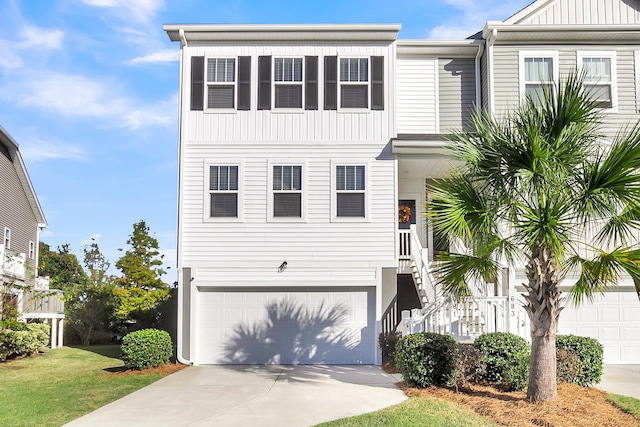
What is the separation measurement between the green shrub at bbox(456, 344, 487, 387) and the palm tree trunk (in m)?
1.10

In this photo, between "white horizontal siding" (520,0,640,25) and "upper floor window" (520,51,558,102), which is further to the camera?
"white horizontal siding" (520,0,640,25)

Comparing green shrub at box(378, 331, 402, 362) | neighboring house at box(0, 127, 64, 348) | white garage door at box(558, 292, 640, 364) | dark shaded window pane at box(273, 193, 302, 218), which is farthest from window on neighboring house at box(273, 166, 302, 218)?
neighboring house at box(0, 127, 64, 348)

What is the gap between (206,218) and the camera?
1700cm

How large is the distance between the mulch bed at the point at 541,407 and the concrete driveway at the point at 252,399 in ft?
3.32

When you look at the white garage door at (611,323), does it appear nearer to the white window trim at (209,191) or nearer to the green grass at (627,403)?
the green grass at (627,403)

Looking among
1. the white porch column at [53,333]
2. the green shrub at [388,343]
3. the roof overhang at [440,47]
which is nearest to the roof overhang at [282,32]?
the roof overhang at [440,47]

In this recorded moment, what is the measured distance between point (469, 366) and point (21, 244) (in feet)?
70.5

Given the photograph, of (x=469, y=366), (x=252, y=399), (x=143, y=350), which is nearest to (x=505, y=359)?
(x=469, y=366)

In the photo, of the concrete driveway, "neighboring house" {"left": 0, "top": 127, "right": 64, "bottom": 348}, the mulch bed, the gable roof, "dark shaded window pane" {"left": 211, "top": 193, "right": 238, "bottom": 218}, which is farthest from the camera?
the gable roof

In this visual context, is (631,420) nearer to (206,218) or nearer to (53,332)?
(206,218)

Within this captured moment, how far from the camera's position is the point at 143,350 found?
15.5m

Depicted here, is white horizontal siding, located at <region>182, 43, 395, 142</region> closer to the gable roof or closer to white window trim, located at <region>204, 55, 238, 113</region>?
white window trim, located at <region>204, 55, 238, 113</region>

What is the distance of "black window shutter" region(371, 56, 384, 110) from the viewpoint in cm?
1733

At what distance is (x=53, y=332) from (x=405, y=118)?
1423 cm
